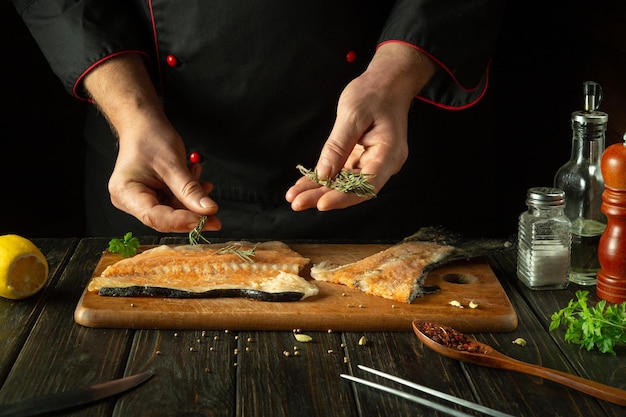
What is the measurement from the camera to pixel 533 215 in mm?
2088

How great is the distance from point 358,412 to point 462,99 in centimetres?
130

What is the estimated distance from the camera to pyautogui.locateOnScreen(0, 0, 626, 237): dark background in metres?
3.24

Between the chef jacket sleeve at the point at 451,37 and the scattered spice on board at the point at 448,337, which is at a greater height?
the chef jacket sleeve at the point at 451,37

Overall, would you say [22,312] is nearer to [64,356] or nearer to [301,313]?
[64,356]

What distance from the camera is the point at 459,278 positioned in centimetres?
217

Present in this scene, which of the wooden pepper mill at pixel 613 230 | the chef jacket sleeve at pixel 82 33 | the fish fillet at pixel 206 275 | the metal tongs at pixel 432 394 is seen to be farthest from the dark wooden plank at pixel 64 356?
the wooden pepper mill at pixel 613 230

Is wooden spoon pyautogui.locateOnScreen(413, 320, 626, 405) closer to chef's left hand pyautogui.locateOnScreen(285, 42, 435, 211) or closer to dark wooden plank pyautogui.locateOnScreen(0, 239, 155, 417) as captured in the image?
chef's left hand pyautogui.locateOnScreen(285, 42, 435, 211)

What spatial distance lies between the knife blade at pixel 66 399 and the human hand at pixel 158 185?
0.54 metres

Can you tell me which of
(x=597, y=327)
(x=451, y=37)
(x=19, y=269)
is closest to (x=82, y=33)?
(x=19, y=269)

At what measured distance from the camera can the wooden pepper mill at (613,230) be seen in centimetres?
191

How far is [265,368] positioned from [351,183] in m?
0.57

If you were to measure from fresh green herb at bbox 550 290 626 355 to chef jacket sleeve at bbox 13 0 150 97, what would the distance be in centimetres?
149

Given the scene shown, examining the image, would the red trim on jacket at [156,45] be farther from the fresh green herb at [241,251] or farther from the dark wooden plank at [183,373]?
the dark wooden plank at [183,373]

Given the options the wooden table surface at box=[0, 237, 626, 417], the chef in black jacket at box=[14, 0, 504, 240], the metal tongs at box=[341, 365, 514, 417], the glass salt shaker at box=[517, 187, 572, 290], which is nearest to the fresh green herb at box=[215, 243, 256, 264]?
the chef in black jacket at box=[14, 0, 504, 240]
